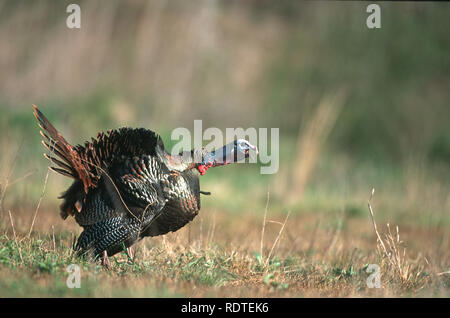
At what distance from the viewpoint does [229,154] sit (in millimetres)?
4957

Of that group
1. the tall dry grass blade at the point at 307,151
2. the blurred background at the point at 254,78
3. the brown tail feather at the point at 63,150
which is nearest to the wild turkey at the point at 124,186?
the brown tail feather at the point at 63,150

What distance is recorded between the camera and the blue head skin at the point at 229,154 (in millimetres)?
4918

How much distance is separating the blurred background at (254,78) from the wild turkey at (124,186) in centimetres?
644

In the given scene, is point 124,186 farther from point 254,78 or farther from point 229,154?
point 254,78

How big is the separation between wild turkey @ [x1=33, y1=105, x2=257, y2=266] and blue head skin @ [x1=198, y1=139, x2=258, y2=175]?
0.03ft

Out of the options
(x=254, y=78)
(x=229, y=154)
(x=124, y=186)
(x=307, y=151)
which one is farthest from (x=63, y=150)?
(x=254, y=78)

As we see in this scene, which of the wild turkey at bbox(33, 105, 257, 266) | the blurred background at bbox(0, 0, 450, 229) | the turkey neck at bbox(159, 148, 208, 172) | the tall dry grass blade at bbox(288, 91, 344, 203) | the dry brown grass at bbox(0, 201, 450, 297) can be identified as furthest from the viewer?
the blurred background at bbox(0, 0, 450, 229)

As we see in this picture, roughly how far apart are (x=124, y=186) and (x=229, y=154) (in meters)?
1.04

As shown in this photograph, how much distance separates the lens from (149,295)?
3.74m

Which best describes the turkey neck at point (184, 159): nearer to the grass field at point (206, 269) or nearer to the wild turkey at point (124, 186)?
the wild turkey at point (124, 186)

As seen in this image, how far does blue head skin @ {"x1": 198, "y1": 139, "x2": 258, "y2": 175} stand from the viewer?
4918mm

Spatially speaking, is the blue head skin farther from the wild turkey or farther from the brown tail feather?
the brown tail feather

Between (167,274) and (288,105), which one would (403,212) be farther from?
(288,105)

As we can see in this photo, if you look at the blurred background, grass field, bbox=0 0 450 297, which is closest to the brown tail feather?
grass field, bbox=0 0 450 297
